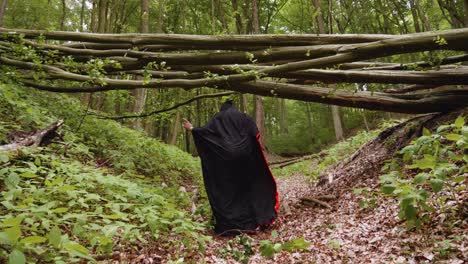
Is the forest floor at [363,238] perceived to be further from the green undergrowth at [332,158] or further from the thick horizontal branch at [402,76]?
the green undergrowth at [332,158]

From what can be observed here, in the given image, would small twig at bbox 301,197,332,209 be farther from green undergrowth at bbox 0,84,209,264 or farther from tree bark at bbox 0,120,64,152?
tree bark at bbox 0,120,64,152

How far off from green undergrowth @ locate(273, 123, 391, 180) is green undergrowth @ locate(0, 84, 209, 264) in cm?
430

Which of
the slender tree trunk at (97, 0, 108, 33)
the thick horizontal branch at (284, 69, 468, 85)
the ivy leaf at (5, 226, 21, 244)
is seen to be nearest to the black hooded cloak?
the thick horizontal branch at (284, 69, 468, 85)

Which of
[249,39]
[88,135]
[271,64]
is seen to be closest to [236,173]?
[271,64]

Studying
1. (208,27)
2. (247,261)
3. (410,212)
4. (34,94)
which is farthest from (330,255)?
(208,27)

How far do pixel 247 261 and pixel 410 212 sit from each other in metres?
1.91

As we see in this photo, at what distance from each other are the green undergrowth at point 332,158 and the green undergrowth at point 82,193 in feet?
14.1

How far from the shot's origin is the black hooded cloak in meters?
5.98

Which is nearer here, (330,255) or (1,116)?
(330,255)

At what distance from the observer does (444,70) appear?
19.1ft

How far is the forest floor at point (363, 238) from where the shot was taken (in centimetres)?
317

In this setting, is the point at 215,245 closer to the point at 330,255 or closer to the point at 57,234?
the point at 330,255

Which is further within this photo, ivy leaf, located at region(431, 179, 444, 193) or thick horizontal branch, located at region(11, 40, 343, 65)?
thick horizontal branch, located at region(11, 40, 343, 65)

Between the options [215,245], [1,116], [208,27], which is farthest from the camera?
[208,27]
